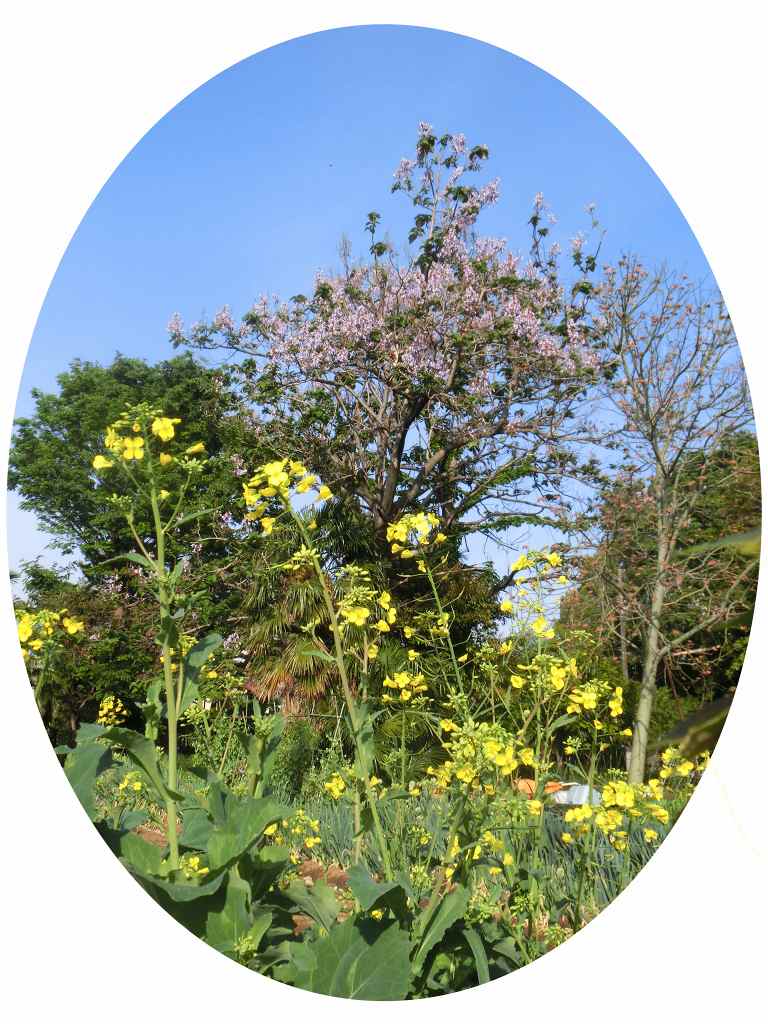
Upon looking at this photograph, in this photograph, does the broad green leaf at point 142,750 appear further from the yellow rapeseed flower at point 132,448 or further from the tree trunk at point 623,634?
the tree trunk at point 623,634

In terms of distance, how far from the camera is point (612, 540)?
2221 mm

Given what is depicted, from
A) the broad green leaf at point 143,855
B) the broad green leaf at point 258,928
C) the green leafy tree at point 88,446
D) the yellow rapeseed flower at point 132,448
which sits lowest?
the broad green leaf at point 258,928

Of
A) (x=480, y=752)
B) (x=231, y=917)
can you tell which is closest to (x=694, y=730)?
(x=480, y=752)

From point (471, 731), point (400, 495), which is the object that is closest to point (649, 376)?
point (400, 495)

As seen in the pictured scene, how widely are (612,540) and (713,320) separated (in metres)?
0.71

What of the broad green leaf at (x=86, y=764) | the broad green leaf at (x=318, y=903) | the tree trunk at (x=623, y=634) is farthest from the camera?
the tree trunk at (x=623, y=634)

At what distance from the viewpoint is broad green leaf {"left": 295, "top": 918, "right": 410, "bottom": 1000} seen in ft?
3.95

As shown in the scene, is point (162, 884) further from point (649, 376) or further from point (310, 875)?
point (649, 376)

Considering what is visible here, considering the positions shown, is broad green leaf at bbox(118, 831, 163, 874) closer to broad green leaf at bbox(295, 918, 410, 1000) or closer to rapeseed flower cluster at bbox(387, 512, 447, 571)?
broad green leaf at bbox(295, 918, 410, 1000)

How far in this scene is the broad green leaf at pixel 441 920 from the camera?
121 cm

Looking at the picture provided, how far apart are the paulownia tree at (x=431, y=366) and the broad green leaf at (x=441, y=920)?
121cm

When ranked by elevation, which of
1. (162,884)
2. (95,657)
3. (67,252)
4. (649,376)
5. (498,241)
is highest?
(498,241)

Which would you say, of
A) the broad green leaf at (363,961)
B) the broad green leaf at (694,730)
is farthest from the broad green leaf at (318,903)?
the broad green leaf at (694,730)

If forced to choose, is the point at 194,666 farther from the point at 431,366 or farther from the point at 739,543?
the point at 431,366
